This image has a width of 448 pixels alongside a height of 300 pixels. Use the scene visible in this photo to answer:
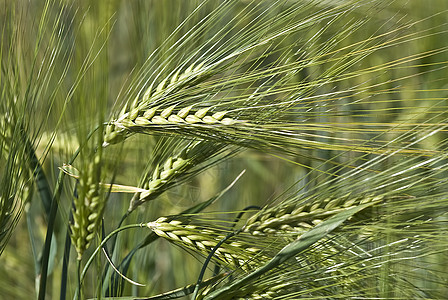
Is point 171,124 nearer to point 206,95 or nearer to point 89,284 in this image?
point 206,95

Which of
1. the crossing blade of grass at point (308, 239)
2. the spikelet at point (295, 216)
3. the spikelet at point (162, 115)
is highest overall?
the spikelet at point (162, 115)

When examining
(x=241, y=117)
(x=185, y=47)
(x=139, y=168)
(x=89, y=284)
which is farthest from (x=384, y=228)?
(x=89, y=284)

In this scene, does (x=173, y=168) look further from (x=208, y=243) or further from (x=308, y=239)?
(x=308, y=239)

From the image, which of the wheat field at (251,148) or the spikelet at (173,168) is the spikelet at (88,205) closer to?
the wheat field at (251,148)

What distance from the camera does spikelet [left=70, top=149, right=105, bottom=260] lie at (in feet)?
1.64

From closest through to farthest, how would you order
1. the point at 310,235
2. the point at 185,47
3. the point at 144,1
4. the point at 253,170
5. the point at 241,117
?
the point at 310,235, the point at 241,117, the point at 185,47, the point at 144,1, the point at 253,170

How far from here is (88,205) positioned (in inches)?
20.8

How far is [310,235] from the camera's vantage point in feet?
1.66

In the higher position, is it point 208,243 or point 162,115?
point 162,115

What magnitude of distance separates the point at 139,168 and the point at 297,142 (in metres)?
0.40

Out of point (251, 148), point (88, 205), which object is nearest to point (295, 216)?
point (251, 148)

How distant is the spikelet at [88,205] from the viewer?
50cm

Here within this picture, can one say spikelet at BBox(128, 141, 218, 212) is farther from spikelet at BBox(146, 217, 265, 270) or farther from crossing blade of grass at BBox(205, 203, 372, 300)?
crossing blade of grass at BBox(205, 203, 372, 300)

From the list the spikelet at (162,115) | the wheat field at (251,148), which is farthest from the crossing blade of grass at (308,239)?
the spikelet at (162,115)
